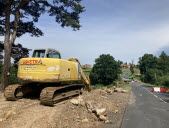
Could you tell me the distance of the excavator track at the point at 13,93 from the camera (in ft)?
29.0

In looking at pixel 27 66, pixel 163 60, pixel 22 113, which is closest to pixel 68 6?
pixel 27 66

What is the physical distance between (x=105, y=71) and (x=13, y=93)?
5649cm

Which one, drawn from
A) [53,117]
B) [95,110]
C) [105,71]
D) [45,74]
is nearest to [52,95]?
[45,74]

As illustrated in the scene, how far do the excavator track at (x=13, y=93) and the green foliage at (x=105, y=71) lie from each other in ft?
178

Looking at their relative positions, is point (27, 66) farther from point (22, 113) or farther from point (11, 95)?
point (22, 113)

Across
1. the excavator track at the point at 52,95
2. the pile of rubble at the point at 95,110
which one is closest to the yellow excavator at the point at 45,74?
the excavator track at the point at 52,95

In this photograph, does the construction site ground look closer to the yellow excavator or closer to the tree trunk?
the yellow excavator

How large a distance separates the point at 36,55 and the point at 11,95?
8.13 ft

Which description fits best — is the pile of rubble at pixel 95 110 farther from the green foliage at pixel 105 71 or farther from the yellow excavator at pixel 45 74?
the green foliage at pixel 105 71

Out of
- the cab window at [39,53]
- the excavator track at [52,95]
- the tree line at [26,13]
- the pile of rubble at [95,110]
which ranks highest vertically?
the tree line at [26,13]

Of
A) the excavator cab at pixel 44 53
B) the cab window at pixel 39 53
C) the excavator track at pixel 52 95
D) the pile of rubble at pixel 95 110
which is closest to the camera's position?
the pile of rubble at pixel 95 110

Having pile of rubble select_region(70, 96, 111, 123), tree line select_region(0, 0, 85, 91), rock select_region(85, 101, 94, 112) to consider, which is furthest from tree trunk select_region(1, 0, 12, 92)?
rock select_region(85, 101, 94, 112)

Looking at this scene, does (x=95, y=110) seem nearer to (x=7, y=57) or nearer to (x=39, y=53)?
(x=39, y=53)

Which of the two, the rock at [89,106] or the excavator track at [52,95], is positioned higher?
the excavator track at [52,95]
